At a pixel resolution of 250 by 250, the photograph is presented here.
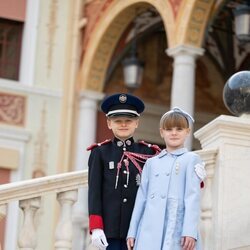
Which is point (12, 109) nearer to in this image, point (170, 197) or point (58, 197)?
point (58, 197)

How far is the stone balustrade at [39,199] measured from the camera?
236 inches

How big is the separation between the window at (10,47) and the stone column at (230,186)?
335 inches

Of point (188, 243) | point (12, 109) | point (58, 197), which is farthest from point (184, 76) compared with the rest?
point (188, 243)

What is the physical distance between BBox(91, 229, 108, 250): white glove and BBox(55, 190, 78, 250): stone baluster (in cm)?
127

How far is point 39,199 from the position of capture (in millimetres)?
6129

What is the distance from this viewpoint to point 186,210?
15.2 feet

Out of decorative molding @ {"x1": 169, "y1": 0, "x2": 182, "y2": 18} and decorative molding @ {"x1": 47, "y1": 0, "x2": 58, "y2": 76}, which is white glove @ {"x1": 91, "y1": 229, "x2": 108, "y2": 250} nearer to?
decorative molding @ {"x1": 169, "y1": 0, "x2": 182, "y2": 18}

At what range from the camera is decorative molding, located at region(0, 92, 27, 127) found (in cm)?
1361

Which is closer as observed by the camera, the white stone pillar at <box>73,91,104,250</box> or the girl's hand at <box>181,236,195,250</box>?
the girl's hand at <box>181,236,195,250</box>

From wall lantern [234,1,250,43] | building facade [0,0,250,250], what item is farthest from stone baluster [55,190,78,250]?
building facade [0,0,250,250]

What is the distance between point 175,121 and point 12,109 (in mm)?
9218

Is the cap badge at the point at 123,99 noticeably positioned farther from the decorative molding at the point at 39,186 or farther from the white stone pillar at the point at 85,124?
the white stone pillar at the point at 85,124

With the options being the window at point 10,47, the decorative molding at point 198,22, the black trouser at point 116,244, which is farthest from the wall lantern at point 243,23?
the black trouser at point 116,244

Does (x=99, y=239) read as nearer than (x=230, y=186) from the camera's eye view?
Yes
